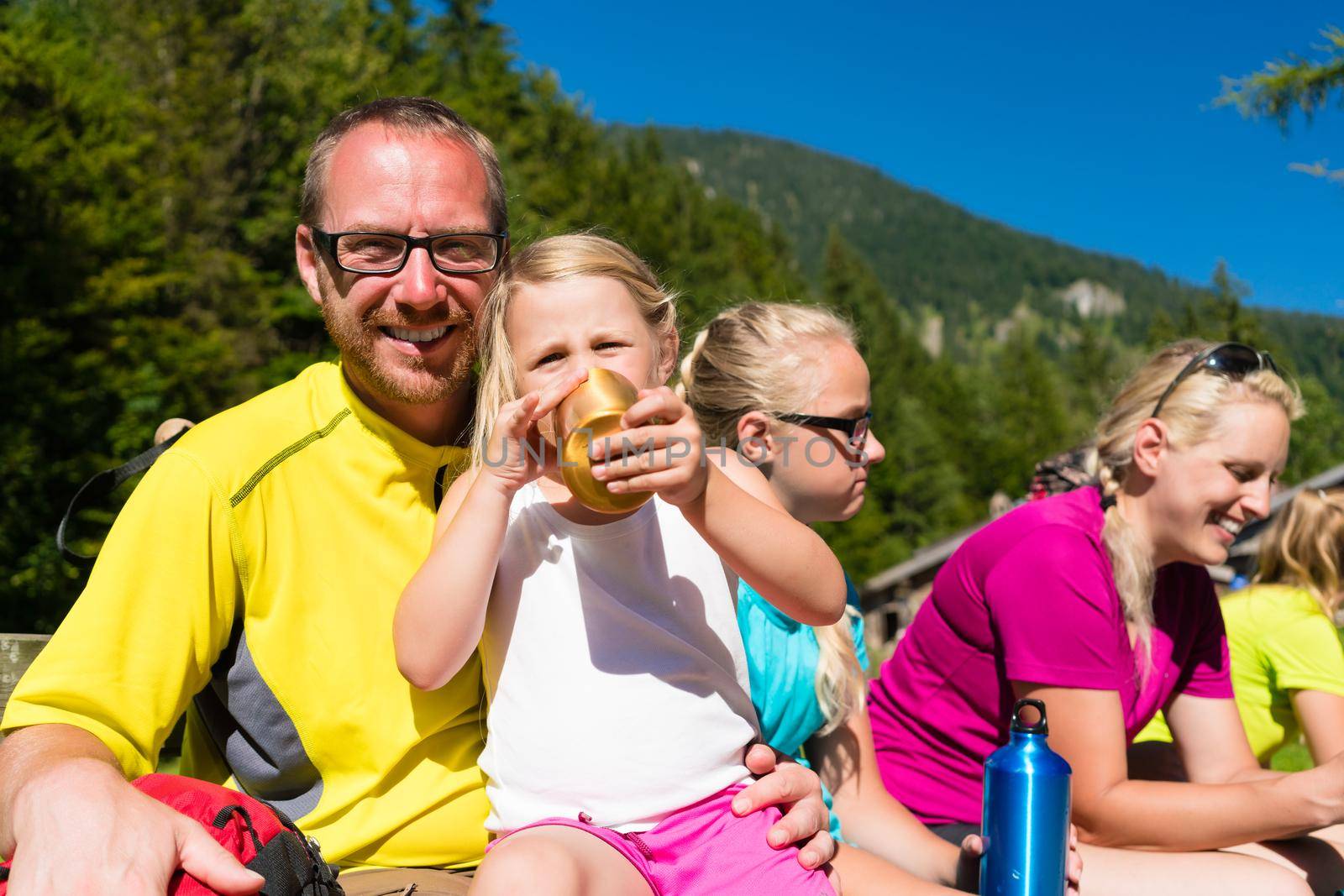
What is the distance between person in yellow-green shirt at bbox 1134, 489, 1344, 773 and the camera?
3.88 m

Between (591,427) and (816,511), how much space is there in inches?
58.0

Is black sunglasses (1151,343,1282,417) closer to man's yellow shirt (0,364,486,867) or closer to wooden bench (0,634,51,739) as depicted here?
man's yellow shirt (0,364,486,867)

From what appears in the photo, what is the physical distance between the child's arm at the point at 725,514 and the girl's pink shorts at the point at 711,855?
1.54 ft

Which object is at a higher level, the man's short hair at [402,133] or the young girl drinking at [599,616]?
the man's short hair at [402,133]

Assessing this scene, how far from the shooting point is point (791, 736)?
272 cm

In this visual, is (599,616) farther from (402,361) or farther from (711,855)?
(402,361)

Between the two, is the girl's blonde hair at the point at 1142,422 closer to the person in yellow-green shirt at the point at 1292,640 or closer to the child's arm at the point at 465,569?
the person in yellow-green shirt at the point at 1292,640

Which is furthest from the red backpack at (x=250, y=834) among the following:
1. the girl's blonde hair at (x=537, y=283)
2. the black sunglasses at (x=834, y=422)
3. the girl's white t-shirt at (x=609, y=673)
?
the black sunglasses at (x=834, y=422)

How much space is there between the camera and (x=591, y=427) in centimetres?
181

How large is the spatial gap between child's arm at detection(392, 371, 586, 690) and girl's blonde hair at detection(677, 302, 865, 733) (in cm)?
104

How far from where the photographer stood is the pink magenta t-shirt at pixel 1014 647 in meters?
2.85

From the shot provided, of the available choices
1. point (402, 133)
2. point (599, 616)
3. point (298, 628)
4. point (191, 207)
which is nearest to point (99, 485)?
point (298, 628)

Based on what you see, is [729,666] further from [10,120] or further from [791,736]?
[10,120]

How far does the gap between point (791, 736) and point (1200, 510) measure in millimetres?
1413
